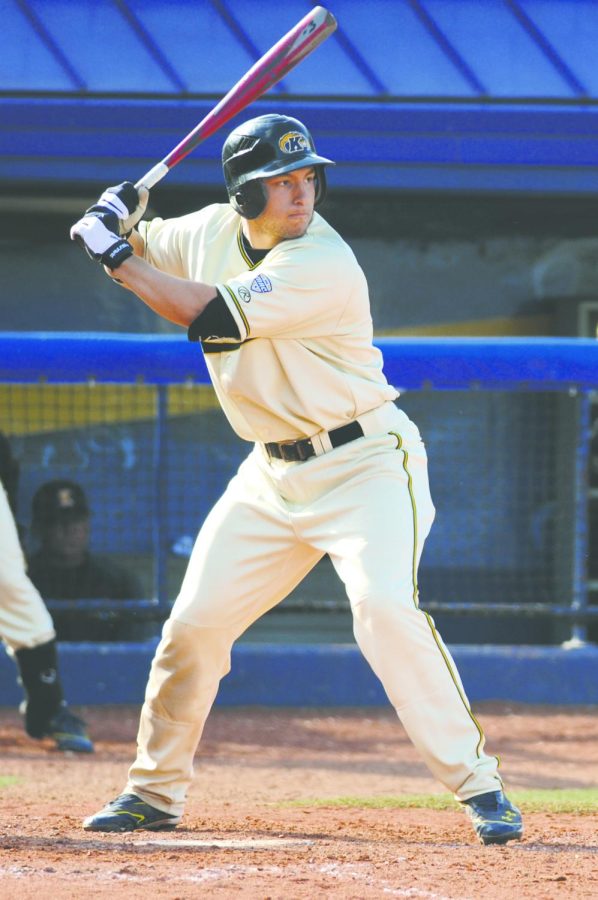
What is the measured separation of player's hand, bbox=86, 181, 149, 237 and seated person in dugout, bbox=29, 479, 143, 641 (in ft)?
9.45

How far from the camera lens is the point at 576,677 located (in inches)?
256

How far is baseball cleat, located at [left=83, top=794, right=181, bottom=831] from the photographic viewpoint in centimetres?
390

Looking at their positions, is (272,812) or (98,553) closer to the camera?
(272,812)

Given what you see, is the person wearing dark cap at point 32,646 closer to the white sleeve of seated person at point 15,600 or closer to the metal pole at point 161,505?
the white sleeve of seated person at point 15,600

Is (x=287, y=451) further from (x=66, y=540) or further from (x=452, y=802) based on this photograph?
(x=66, y=540)

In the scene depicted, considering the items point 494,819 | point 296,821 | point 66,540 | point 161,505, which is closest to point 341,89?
point 161,505

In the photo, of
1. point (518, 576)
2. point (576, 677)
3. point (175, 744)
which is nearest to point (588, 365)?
point (576, 677)

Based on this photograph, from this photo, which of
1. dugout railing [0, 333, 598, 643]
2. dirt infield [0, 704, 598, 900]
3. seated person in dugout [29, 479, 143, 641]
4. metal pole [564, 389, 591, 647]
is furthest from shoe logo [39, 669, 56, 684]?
metal pole [564, 389, 591, 647]

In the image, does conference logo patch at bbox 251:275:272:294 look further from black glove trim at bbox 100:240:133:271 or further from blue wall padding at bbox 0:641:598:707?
blue wall padding at bbox 0:641:598:707

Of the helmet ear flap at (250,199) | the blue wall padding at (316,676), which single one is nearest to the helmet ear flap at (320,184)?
the helmet ear flap at (250,199)

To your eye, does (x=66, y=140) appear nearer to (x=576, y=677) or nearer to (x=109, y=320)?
(x=109, y=320)

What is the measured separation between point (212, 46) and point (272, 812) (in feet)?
15.1

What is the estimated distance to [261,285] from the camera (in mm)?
3646

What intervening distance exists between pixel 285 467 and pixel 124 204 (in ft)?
2.79
